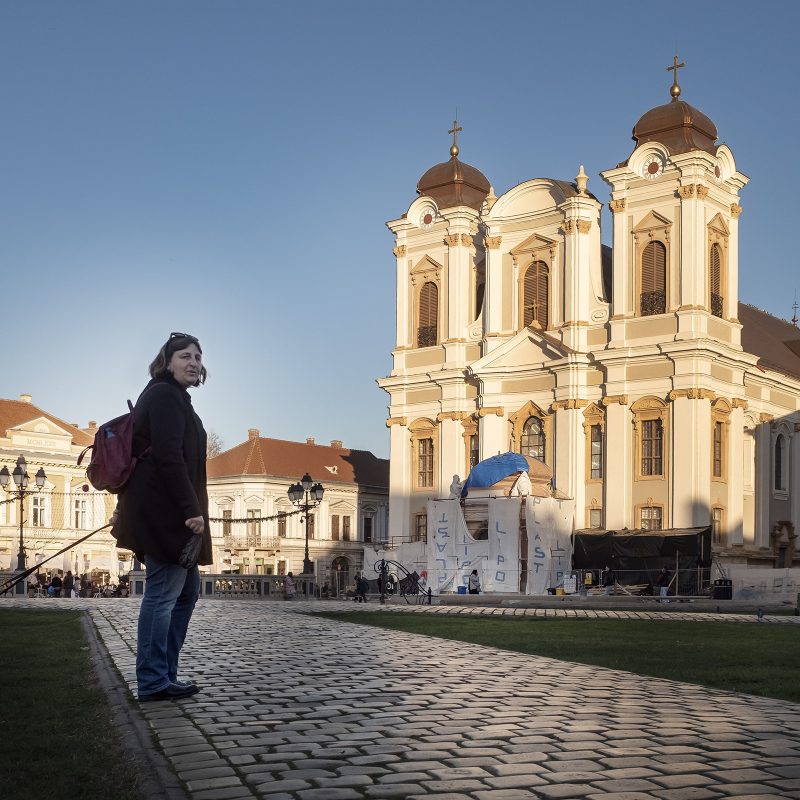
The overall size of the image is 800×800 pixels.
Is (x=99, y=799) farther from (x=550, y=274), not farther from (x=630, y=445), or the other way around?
(x=550, y=274)

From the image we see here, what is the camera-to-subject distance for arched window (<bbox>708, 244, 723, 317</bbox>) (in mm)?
48906

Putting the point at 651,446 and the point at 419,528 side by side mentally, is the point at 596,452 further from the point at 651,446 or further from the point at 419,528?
the point at 419,528

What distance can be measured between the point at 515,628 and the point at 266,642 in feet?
17.0

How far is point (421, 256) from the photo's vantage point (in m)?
57.8

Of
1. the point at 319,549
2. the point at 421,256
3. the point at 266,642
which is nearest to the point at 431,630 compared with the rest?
the point at 266,642

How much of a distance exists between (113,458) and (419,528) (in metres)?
49.1

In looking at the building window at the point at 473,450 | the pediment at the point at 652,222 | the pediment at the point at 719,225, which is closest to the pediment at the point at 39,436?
the building window at the point at 473,450

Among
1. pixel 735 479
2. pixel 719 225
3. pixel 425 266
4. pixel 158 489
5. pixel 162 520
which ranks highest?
pixel 719 225

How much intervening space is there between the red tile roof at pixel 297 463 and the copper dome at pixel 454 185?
79.0 feet

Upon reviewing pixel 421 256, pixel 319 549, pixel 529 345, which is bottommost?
pixel 319 549

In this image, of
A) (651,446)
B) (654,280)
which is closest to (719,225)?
(654,280)

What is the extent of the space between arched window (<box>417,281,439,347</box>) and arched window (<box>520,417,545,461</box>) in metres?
6.89

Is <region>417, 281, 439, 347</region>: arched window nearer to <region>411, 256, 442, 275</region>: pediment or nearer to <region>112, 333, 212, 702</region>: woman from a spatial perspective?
<region>411, 256, 442, 275</region>: pediment

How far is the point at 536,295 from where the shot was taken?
53312mm
